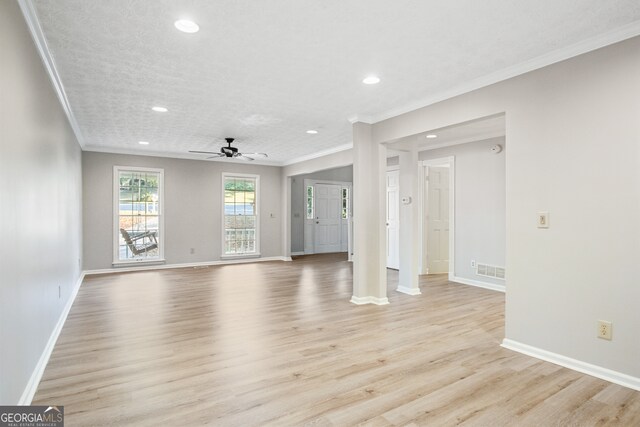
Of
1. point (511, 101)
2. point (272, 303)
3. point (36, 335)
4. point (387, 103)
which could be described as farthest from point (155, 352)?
point (511, 101)

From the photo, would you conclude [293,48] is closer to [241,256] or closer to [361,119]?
[361,119]

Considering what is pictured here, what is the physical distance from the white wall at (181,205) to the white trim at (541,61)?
5.53 m

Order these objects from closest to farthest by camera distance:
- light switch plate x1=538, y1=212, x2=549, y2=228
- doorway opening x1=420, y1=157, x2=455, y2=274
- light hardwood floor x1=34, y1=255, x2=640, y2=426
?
light hardwood floor x1=34, y1=255, x2=640, y2=426
light switch plate x1=538, y1=212, x2=549, y2=228
doorway opening x1=420, y1=157, x2=455, y2=274

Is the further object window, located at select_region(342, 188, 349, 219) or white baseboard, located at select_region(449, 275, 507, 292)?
window, located at select_region(342, 188, 349, 219)

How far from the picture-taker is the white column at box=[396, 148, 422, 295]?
5387 mm

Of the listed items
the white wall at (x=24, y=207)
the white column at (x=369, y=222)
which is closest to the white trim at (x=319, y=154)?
the white column at (x=369, y=222)

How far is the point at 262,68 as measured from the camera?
3270 millimetres

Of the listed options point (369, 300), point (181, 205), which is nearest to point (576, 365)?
point (369, 300)

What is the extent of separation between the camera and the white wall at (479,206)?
5531 mm

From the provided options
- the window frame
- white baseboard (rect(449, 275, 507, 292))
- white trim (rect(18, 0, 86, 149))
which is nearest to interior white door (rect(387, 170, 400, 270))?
white baseboard (rect(449, 275, 507, 292))

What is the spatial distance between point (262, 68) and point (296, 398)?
8.92 ft

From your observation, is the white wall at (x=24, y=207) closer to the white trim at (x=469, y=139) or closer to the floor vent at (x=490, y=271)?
the white trim at (x=469, y=139)

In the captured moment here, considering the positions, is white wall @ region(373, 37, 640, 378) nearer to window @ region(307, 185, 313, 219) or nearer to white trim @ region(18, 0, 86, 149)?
white trim @ region(18, 0, 86, 149)

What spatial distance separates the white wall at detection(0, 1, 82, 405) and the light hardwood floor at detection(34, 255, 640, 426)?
403 millimetres
